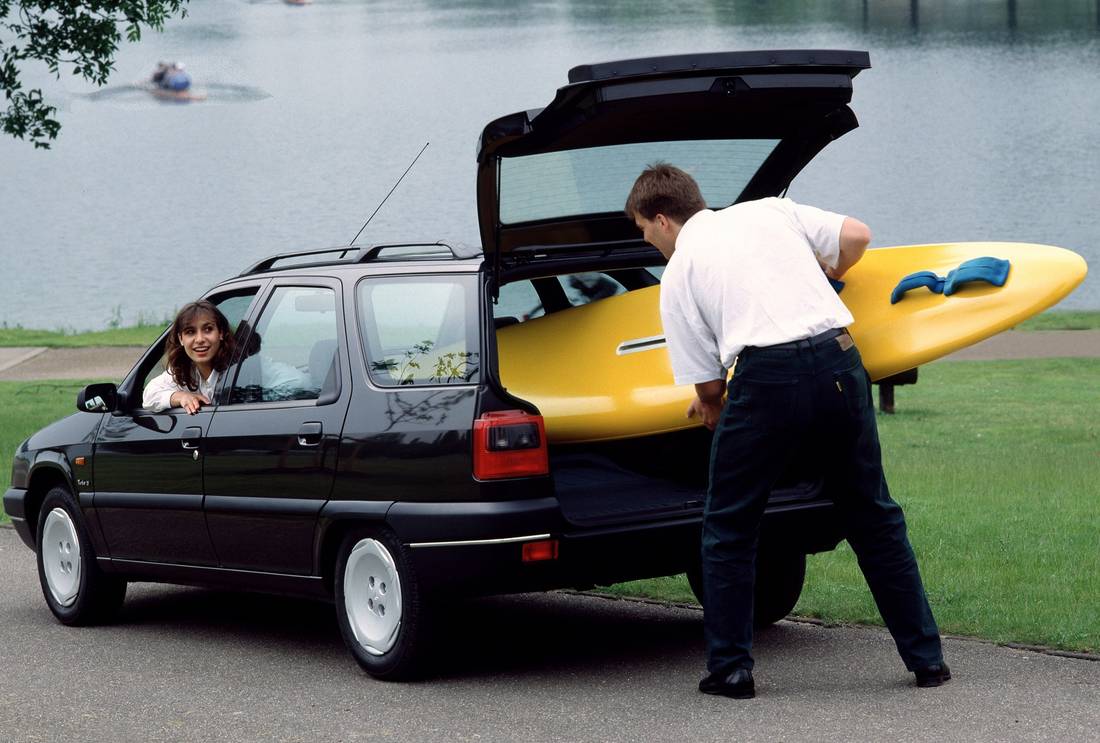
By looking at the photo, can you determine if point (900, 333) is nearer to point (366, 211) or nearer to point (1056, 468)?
point (1056, 468)

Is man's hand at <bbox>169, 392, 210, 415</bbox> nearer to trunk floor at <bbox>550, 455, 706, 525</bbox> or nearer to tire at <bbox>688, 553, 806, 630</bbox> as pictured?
trunk floor at <bbox>550, 455, 706, 525</bbox>

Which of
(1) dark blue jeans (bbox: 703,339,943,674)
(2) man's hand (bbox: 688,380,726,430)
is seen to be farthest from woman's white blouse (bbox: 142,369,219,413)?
(1) dark blue jeans (bbox: 703,339,943,674)

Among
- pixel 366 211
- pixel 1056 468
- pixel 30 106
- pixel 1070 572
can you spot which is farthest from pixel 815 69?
pixel 366 211

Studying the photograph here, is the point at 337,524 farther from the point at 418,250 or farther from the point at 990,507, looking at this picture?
the point at 990,507

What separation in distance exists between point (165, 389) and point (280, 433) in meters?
1.09

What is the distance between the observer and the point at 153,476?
738 centimetres

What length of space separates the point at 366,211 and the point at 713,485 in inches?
2125

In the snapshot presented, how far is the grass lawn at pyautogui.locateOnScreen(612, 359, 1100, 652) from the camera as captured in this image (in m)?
7.08

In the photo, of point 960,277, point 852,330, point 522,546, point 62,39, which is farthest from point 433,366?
point 62,39

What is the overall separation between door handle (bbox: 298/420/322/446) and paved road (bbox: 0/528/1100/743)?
0.93m

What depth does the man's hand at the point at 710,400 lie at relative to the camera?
5.67 meters

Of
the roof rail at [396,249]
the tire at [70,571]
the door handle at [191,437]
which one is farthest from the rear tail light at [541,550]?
the tire at [70,571]

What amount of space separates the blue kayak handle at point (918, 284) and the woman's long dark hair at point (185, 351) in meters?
2.91

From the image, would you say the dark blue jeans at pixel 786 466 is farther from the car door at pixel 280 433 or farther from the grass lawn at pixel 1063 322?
the grass lawn at pixel 1063 322
